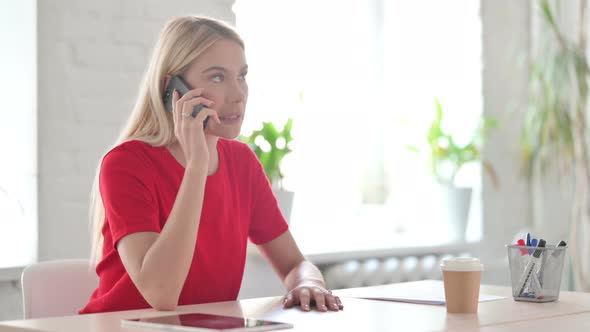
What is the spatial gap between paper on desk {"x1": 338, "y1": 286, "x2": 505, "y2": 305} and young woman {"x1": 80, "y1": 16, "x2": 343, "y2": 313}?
4.0 inches

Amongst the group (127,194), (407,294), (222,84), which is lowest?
(407,294)

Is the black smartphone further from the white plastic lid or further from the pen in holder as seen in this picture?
the pen in holder

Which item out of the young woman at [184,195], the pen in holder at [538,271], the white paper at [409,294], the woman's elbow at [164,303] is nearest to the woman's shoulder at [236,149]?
the young woman at [184,195]

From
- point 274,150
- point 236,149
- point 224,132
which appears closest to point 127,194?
point 224,132

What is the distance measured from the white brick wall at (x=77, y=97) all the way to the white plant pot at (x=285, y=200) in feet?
1.97

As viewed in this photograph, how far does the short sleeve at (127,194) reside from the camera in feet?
5.90

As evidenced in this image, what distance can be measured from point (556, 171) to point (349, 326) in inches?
112

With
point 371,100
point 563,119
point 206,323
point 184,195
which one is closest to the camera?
point 206,323

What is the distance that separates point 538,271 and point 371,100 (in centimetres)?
228

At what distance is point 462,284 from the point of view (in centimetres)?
157

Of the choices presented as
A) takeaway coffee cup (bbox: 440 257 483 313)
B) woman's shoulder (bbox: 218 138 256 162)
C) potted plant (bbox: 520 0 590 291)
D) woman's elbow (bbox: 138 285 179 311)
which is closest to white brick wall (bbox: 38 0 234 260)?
woman's shoulder (bbox: 218 138 256 162)

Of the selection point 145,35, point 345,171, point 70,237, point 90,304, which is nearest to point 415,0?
point 345,171

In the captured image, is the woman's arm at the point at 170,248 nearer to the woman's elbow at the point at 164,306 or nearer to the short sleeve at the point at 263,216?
the woman's elbow at the point at 164,306

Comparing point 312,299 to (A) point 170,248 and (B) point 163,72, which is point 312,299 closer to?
(A) point 170,248
